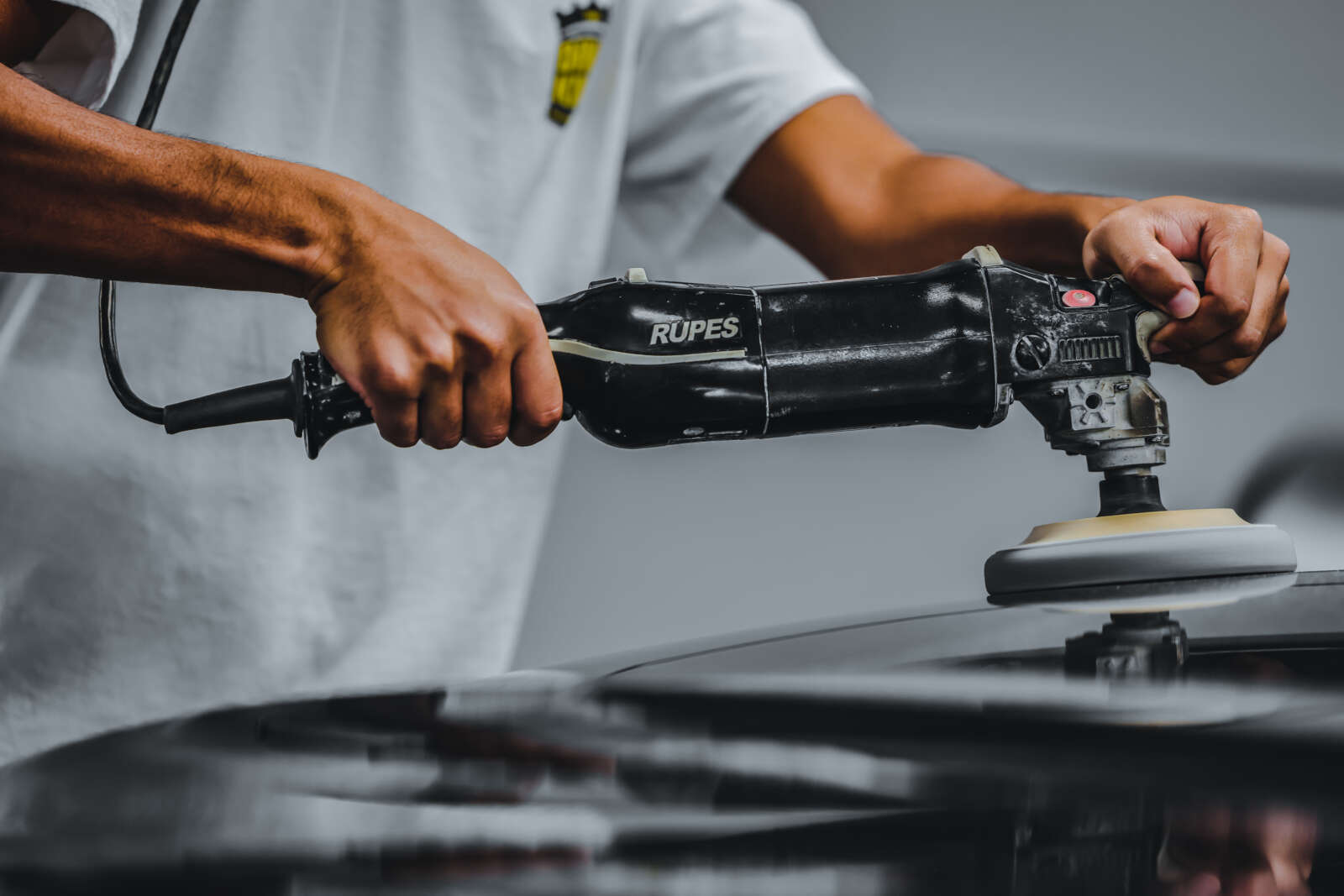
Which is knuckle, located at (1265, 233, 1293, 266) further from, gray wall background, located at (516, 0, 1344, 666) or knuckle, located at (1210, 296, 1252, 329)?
gray wall background, located at (516, 0, 1344, 666)

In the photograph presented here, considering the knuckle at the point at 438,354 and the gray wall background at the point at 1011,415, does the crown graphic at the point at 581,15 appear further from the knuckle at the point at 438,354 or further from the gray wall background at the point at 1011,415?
the knuckle at the point at 438,354

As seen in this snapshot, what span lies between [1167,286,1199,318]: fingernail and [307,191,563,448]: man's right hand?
1.11 feet

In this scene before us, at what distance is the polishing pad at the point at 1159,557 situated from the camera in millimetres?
561

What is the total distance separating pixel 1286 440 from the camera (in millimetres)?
1437

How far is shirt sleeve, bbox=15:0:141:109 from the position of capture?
0.60 metres

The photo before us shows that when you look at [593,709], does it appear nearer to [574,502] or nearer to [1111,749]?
[1111,749]

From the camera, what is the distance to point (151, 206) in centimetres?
52

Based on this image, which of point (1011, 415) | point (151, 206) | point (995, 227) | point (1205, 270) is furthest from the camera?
point (1011, 415)

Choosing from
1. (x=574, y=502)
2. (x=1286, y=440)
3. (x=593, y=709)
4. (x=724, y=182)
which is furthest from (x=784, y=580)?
(x=593, y=709)

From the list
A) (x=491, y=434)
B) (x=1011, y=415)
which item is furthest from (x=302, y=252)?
(x=1011, y=415)

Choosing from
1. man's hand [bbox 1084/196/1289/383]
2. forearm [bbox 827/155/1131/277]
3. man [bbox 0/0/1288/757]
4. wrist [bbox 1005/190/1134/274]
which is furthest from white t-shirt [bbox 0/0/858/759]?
man's hand [bbox 1084/196/1289/383]

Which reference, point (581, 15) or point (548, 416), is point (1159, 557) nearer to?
point (548, 416)

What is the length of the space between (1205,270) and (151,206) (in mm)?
579

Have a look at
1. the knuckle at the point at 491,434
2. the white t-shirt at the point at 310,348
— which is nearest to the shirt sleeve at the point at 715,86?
the white t-shirt at the point at 310,348
